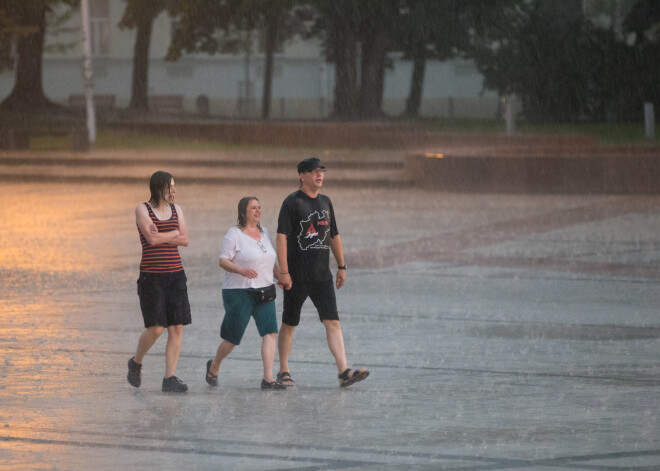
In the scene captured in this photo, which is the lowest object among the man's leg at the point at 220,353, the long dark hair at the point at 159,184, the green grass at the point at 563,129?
the green grass at the point at 563,129

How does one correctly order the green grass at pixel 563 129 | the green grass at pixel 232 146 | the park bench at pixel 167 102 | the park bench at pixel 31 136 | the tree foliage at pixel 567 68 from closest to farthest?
the park bench at pixel 31 136
the green grass at pixel 232 146
the green grass at pixel 563 129
the tree foliage at pixel 567 68
the park bench at pixel 167 102

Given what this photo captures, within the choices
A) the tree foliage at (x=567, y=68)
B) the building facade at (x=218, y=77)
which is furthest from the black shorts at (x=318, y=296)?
the building facade at (x=218, y=77)

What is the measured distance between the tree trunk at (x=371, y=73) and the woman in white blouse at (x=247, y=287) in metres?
33.9

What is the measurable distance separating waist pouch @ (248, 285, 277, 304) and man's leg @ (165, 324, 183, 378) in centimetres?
50

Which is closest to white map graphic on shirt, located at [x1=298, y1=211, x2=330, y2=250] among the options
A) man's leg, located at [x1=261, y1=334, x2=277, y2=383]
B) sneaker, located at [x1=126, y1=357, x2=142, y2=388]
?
man's leg, located at [x1=261, y1=334, x2=277, y2=383]

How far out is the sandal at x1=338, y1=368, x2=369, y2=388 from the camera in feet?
27.3

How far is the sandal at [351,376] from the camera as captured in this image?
27.3 ft

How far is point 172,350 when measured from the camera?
843cm

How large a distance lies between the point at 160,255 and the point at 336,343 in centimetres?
123

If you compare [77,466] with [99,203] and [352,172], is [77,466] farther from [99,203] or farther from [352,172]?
[352,172]

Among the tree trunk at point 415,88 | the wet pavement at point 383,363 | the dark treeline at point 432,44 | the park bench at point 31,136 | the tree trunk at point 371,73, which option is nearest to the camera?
the wet pavement at point 383,363

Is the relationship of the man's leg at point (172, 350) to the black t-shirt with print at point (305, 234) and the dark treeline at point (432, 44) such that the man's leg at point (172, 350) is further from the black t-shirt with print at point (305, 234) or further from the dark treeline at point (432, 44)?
the dark treeline at point (432, 44)

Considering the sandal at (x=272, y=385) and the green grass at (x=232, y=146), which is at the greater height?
the sandal at (x=272, y=385)

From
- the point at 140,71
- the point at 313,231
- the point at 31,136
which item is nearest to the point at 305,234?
the point at 313,231
